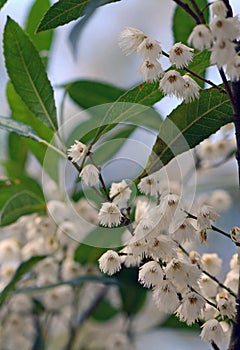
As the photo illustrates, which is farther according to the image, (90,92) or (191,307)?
(90,92)

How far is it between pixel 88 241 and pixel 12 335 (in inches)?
12.2

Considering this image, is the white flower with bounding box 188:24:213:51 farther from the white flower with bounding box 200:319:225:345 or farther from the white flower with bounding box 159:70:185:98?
the white flower with bounding box 200:319:225:345

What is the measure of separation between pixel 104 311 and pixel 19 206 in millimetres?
416

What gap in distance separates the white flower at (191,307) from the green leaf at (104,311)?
0.75m

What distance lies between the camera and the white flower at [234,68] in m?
0.45

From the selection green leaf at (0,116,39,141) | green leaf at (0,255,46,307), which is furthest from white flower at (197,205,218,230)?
green leaf at (0,255,46,307)

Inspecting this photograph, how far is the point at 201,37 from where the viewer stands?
45 cm

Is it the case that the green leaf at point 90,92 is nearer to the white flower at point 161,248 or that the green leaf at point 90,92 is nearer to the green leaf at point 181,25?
the green leaf at point 181,25

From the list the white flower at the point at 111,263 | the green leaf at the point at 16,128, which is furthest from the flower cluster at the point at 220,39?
the green leaf at the point at 16,128

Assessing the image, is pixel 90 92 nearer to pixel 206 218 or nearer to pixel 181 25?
pixel 181 25

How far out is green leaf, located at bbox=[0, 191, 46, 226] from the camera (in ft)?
3.13

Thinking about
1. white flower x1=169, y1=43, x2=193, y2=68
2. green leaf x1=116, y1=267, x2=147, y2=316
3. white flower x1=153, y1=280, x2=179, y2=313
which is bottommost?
green leaf x1=116, y1=267, x2=147, y2=316

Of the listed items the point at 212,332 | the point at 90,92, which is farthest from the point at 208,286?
the point at 90,92

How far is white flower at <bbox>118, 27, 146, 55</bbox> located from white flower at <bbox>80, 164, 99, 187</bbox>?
4.4 inches
